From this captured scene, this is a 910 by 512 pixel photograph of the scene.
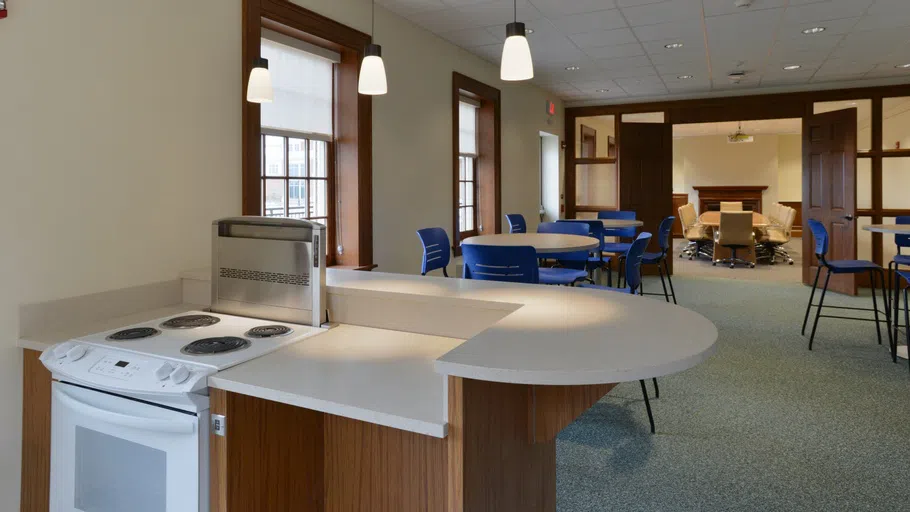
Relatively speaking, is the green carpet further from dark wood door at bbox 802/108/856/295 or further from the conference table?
the conference table

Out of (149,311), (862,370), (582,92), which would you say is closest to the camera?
(149,311)

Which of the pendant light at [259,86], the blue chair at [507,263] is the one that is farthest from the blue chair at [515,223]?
the pendant light at [259,86]

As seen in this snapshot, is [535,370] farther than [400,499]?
No

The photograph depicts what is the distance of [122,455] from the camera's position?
1666mm

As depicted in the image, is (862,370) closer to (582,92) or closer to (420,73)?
(420,73)

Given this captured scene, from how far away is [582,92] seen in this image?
8.33 m

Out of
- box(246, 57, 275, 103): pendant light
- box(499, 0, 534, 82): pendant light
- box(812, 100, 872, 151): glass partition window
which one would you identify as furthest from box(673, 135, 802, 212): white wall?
box(246, 57, 275, 103): pendant light

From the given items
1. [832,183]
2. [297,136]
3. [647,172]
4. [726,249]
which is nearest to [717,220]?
[726,249]

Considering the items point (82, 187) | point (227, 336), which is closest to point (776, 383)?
point (227, 336)

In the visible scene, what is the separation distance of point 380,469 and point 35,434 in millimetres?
1283

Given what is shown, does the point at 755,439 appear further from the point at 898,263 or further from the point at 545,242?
the point at 898,263

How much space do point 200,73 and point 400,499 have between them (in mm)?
2305

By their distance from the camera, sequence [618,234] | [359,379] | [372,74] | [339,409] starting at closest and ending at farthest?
[339,409] → [359,379] → [372,74] → [618,234]

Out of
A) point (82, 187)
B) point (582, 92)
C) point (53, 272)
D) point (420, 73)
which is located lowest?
point (53, 272)
